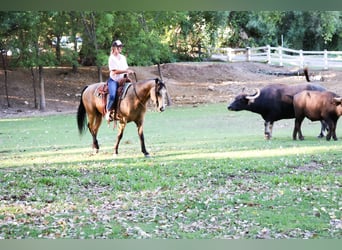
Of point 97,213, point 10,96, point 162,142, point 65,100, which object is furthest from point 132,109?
point 10,96

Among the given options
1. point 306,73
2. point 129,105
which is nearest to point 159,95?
point 129,105

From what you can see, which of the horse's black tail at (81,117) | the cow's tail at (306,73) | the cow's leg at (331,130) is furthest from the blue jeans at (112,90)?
the cow's tail at (306,73)

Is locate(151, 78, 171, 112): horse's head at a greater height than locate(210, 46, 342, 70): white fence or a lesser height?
lesser

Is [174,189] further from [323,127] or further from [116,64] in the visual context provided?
[323,127]

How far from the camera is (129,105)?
7648mm

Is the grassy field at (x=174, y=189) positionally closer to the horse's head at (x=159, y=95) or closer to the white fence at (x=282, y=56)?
the horse's head at (x=159, y=95)

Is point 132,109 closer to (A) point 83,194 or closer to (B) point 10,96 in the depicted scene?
(A) point 83,194

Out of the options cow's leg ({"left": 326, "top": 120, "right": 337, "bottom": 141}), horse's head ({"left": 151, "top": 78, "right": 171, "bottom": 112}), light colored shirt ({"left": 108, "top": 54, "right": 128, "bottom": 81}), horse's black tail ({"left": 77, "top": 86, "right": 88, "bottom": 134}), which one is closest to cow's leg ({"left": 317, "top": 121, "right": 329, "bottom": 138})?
cow's leg ({"left": 326, "top": 120, "right": 337, "bottom": 141})

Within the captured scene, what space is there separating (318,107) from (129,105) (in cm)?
278

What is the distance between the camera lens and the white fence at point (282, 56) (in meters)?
9.95

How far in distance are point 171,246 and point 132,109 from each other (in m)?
2.70

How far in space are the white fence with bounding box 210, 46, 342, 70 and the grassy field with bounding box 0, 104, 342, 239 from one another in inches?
55.7

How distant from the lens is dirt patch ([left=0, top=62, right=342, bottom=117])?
10914mm

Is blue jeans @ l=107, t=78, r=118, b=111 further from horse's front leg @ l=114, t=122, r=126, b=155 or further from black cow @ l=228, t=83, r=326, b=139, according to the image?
black cow @ l=228, t=83, r=326, b=139
